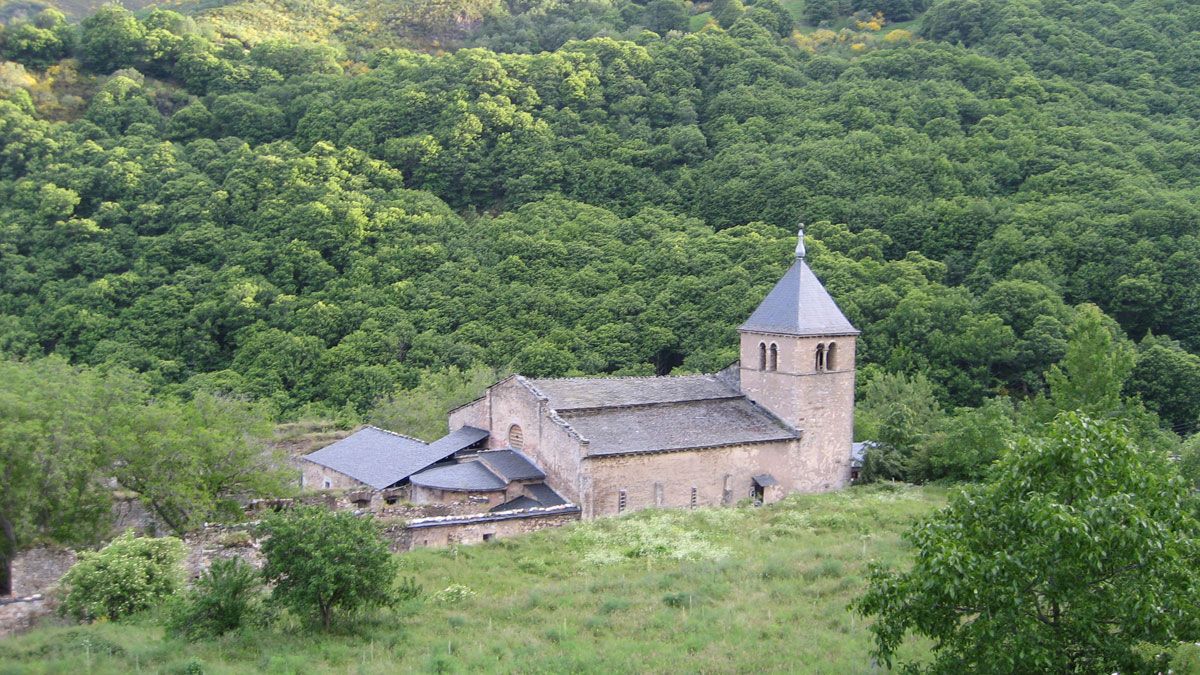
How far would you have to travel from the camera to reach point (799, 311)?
105 feet

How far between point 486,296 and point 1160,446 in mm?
30821

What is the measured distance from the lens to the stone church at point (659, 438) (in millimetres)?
28703

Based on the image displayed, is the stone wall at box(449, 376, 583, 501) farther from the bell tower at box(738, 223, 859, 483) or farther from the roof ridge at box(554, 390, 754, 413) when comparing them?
the bell tower at box(738, 223, 859, 483)

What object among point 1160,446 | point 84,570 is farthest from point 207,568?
point 1160,446

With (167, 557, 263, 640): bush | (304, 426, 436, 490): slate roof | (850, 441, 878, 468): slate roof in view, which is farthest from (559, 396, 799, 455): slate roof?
(167, 557, 263, 640): bush

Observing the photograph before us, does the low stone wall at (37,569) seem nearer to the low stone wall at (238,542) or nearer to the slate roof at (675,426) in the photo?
the low stone wall at (238,542)

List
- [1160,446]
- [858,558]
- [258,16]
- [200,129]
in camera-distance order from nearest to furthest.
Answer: [858,558]
[1160,446]
[200,129]
[258,16]

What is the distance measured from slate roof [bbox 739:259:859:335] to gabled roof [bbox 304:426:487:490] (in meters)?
9.54

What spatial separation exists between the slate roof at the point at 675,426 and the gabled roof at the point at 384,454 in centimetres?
467

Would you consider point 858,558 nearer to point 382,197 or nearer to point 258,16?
point 382,197

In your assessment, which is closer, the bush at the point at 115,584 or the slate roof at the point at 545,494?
the bush at the point at 115,584

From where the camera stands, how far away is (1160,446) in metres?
30.5

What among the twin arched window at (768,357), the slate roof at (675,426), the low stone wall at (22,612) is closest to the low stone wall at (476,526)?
the slate roof at (675,426)

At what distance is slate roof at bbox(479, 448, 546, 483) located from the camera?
29266mm
